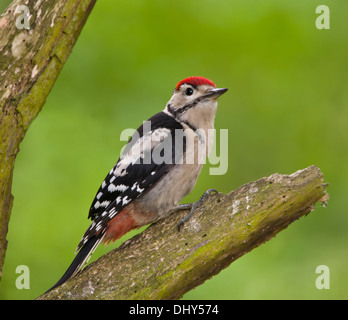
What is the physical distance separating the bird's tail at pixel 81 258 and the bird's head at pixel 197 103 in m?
1.12

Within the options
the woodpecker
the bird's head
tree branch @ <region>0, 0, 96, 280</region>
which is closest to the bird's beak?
the bird's head

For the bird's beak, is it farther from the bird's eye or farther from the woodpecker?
the woodpecker

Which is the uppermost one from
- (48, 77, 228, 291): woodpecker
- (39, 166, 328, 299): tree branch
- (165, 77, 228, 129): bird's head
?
(165, 77, 228, 129): bird's head

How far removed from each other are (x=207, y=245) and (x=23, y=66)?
59.0 inches

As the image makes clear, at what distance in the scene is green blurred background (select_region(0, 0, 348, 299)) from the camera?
15.4 feet

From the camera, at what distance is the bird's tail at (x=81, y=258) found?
3424 mm

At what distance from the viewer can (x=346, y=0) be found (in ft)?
18.2

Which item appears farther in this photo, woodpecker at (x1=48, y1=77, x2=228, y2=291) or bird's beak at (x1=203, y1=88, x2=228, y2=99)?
bird's beak at (x1=203, y1=88, x2=228, y2=99)

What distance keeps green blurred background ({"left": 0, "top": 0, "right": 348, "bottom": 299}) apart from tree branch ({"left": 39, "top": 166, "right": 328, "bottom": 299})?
4.38ft

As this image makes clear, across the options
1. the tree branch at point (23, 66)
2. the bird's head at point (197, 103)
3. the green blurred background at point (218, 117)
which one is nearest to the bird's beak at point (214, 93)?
the bird's head at point (197, 103)

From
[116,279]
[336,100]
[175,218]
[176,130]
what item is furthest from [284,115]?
[116,279]

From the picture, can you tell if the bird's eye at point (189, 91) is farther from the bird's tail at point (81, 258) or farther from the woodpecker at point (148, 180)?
the bird's tail at point (81, 258)

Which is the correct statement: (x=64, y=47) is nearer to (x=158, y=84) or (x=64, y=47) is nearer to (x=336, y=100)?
(x=158, y=84)
